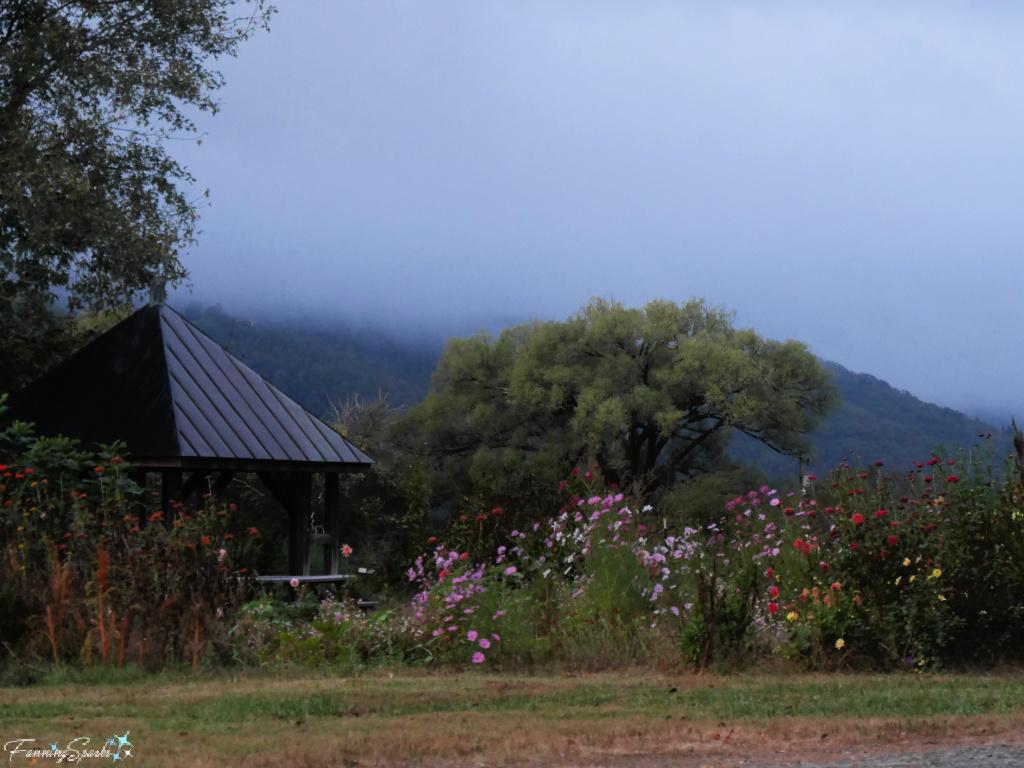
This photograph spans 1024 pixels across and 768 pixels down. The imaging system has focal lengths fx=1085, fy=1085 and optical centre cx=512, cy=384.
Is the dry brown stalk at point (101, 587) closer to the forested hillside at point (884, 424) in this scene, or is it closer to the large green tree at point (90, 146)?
the large green tree at point (90, 146)

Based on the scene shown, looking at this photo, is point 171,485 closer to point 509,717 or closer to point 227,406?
point 227,406

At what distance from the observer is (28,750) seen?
17.6 ft

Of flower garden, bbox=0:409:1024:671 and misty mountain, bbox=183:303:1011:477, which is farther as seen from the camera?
misty mountain, bbox=183:303:1011:477

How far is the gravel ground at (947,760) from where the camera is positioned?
16.1 ft

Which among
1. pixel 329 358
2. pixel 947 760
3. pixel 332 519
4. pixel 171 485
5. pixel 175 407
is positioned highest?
pixel 329 358

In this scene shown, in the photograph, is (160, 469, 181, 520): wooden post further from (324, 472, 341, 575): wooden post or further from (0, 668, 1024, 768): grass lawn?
(0, 668, 1024, 768): grass lawn

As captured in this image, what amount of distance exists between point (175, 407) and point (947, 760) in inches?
367

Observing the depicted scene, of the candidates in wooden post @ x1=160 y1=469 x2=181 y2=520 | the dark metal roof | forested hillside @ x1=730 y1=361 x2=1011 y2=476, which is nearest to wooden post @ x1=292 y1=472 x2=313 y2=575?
the dark metal roof

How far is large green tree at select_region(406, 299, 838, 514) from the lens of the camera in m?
38.2

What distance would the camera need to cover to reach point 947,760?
501 cm

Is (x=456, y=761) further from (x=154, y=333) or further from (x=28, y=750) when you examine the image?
(x=154, y=333)

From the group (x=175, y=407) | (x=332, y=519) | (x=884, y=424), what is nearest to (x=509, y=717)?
(x=175, y=407)

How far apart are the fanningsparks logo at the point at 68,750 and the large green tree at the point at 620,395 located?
103ft

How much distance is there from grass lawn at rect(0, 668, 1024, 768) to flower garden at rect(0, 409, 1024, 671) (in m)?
→ 0.42
